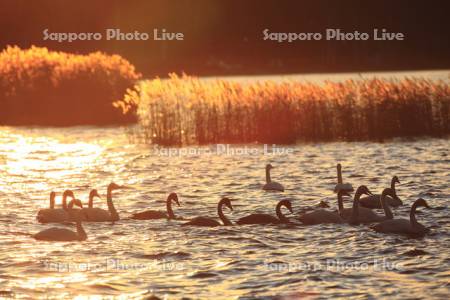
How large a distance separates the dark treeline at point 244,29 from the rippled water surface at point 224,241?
64.8 meters

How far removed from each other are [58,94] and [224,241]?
1175 inches

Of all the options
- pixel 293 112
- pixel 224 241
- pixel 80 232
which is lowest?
pixel 224 241

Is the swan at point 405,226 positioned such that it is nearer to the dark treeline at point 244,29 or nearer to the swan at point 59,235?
the swan at point 59,235

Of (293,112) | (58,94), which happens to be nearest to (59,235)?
(293,112)

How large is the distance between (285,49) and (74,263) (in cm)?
9318

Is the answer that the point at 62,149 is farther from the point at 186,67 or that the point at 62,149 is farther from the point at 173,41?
the point at 173,41

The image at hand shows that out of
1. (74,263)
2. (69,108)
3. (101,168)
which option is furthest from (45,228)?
(69,108)

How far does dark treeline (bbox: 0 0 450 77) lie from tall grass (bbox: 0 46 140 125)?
46775 millimetres

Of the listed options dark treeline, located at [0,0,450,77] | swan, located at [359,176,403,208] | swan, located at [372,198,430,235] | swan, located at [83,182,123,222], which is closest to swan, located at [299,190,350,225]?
swan, located at [372,198,430,235]

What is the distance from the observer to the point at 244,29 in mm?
113000

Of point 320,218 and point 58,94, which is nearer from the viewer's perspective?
point 320,218

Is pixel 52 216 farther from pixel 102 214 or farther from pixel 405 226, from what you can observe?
pixel 405 226

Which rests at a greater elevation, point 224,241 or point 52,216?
point 52,216

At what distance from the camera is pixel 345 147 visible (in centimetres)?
3512
